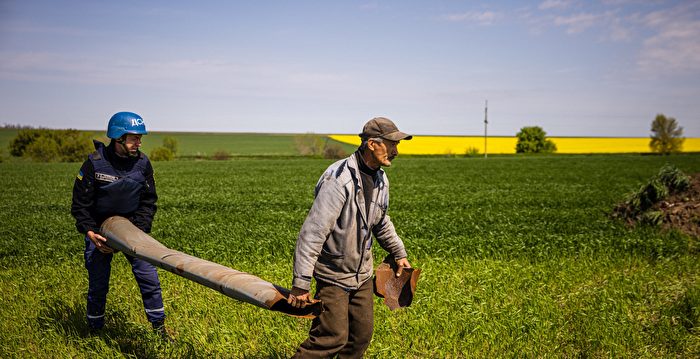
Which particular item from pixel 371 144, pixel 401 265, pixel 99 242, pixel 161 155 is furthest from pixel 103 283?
pixel 161 155

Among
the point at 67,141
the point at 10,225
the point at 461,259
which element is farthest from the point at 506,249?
the point at 67,141

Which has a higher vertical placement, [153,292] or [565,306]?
[153,292]

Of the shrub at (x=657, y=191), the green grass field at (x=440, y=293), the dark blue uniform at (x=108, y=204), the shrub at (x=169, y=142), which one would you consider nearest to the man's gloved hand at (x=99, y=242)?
the dark blue uniform at (x=108, y=204)

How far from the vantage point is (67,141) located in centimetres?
6266

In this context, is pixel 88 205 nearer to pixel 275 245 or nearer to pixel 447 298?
pixel 447 298

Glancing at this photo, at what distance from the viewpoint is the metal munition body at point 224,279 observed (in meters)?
2.96

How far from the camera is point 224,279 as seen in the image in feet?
10.1

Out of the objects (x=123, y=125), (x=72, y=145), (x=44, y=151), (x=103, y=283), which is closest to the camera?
(x=123, y=125)

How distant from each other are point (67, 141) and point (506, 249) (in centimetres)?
6552

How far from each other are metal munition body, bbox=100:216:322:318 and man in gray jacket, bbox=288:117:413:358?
18 cm

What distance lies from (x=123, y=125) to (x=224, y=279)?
2.36 metres

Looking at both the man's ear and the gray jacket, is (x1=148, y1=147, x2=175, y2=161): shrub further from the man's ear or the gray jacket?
the man's ear

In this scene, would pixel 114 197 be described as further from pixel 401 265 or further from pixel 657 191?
pixel 657 191

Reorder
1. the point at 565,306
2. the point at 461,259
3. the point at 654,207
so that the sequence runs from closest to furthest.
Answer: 1. the point at 565,306
2. the point at 461,259
3. the point at 654,207
